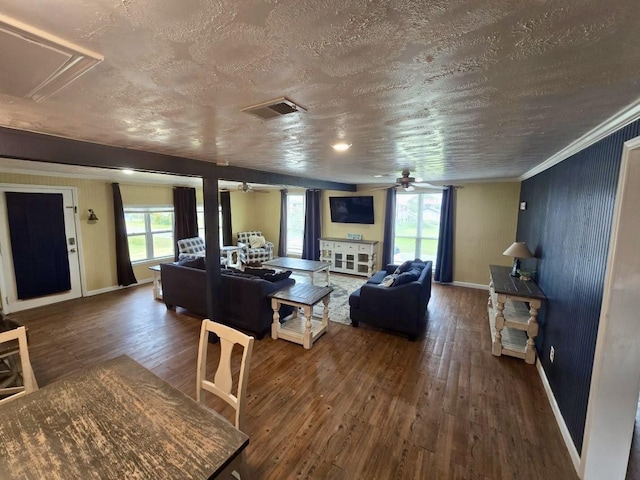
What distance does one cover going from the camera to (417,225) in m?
6.55

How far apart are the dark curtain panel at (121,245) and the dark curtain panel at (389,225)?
5625 mm

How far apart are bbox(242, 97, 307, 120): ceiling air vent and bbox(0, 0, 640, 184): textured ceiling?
0.05m

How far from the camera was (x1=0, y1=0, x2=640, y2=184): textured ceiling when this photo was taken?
0.71m

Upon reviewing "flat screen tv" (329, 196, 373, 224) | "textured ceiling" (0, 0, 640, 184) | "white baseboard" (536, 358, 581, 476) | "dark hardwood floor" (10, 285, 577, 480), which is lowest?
"dark hardwood floor" (10, 285, 577, 480)

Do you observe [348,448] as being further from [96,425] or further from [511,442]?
[96,425]

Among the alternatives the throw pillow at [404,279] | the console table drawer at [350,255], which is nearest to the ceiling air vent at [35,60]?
the throw pillow at [404,279]

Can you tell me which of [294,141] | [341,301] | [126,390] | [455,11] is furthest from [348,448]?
[341,301]

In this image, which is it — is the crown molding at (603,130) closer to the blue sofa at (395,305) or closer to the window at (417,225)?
the blue sofa at (395,305)

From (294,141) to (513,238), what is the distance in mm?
5173

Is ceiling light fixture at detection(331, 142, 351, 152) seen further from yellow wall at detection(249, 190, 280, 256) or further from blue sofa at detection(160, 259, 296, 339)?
yellow wall at detection(249, 190, 280, 256)

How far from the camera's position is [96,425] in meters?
1.28

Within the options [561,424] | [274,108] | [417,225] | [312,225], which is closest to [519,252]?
[561,424]

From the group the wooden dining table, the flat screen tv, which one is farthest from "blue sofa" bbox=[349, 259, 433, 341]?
the flat screen tv

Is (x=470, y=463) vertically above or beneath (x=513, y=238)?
beneath
